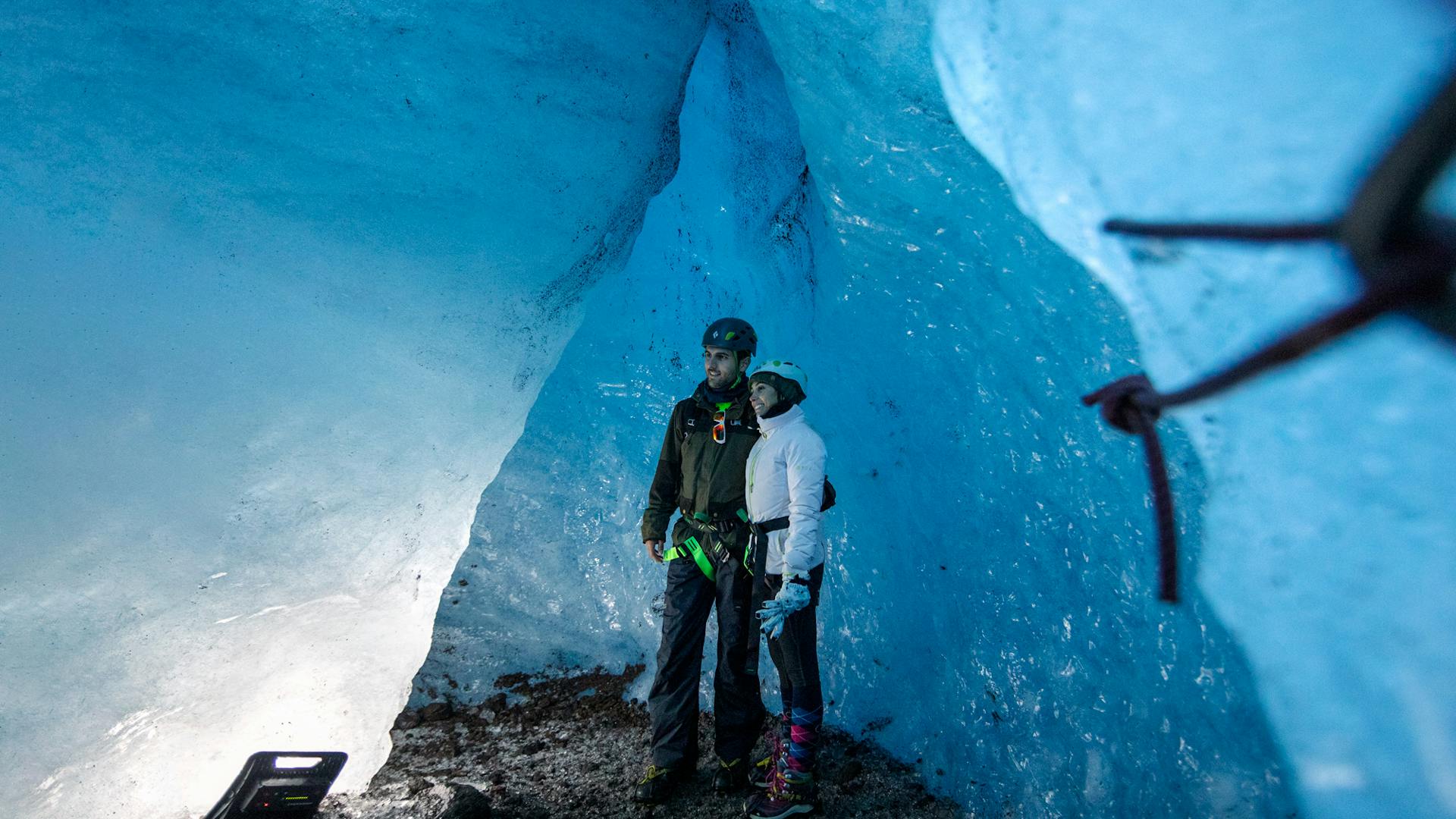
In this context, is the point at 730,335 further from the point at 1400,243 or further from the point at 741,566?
the point at 1400,243

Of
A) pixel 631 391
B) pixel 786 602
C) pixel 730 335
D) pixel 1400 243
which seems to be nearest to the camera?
pixel 1400 243

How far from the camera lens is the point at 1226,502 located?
5.72 ft

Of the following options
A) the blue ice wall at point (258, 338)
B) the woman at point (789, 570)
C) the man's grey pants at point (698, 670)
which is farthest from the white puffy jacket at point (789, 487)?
the blue ice wall at point (258, 338)

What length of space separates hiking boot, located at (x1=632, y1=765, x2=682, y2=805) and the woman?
321 mm

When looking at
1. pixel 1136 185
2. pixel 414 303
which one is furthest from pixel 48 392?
pixel 1136 185

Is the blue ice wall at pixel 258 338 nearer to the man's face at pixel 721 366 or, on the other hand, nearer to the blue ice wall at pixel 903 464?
the blue ice wall at pixel 903 464

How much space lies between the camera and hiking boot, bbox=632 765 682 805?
9.62ft

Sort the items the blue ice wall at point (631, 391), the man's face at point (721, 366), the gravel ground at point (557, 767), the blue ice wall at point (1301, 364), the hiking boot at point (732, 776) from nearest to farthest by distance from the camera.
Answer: the blue ice wall at point (1301, 364) < the gravel ground at point (557, 767) < the hiking boot at point (732, 776) < the man's face at point (721, 366) < the blue ice wall at point (631, 391)

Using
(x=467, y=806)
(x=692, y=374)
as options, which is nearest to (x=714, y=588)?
(x=467, y=806)

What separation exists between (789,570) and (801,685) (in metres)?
0.38

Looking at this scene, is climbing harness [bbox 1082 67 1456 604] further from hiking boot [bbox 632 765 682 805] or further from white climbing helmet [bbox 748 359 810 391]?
hiking boot [bbox 632 765 682 805]

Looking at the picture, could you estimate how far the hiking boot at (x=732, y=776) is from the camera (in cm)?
299

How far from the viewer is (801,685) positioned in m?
2.72

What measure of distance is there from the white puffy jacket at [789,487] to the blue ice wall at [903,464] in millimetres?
662
